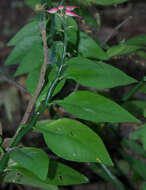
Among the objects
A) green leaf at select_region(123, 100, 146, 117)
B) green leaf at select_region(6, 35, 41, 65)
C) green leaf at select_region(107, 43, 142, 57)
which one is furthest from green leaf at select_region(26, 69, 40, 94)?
green leaf at select_region(123, 100, 146, 117)

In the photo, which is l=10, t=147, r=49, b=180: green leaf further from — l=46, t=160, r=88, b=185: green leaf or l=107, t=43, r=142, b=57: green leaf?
l=107, t=43, r=142, b=57: green leaf

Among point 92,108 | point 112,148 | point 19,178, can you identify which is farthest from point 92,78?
point 112,148

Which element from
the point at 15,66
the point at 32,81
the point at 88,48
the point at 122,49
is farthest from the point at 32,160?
the point at 15,66

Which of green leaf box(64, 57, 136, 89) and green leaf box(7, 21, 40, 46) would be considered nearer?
green leaf box(64, 57, 136, 89)

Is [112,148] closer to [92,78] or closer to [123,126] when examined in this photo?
[123,126]

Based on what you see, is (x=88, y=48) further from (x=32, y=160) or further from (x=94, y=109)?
(x=32, y=160)

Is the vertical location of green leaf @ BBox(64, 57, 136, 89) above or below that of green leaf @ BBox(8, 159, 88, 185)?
above

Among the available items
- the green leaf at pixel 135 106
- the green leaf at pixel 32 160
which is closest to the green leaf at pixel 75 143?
the green leaf at pixel 32 160
